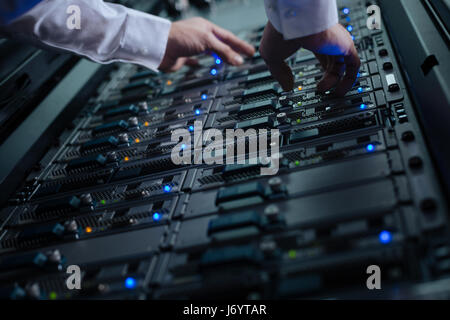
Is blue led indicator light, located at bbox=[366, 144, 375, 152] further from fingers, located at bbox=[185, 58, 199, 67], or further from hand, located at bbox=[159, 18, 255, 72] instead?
fingers, located at bbox=[185, 58, 199, 67]

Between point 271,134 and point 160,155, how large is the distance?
0.48m

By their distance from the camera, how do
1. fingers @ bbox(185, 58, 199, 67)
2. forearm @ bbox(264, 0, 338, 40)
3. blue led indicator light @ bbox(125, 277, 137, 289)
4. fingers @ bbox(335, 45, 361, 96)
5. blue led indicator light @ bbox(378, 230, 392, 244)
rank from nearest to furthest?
blue led indicator light @ bbox(378, 230, 392, 244) → blue led indicator light @ bbox(125, 277, 137, 289) → forearm @ bbox(264, 0, 338, 40) → fingers @ bbox(335, 45, 361, 96) → fingers @ bbox(185, 58, 199, 67)

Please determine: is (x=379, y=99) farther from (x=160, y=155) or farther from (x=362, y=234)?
(x=160, y=155)

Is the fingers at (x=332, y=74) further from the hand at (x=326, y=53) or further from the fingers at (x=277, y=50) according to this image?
the fingers at (x=277, y=50)

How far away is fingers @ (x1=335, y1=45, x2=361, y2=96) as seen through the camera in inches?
57.8

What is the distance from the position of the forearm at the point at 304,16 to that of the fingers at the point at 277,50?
4.3 inches

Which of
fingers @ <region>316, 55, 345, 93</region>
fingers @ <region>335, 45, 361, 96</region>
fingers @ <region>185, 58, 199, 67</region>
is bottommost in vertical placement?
fingers @ <region>335, 45, 361, 96</region>

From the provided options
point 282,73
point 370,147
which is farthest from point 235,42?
point 370,147

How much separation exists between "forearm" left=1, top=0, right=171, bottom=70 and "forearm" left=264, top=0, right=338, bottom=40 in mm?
923

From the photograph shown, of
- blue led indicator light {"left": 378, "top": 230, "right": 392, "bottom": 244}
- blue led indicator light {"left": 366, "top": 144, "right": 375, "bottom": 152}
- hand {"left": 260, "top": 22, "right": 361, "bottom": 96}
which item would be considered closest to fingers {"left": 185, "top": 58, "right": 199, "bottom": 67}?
hand {"left": 260, "top": 22, "right": 361, "bottom": 96}

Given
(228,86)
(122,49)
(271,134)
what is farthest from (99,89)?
(271,134)

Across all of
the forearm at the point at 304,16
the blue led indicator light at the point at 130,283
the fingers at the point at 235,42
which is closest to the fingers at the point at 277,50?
the forearm at the point at 304,16

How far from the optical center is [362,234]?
0.97 meters
